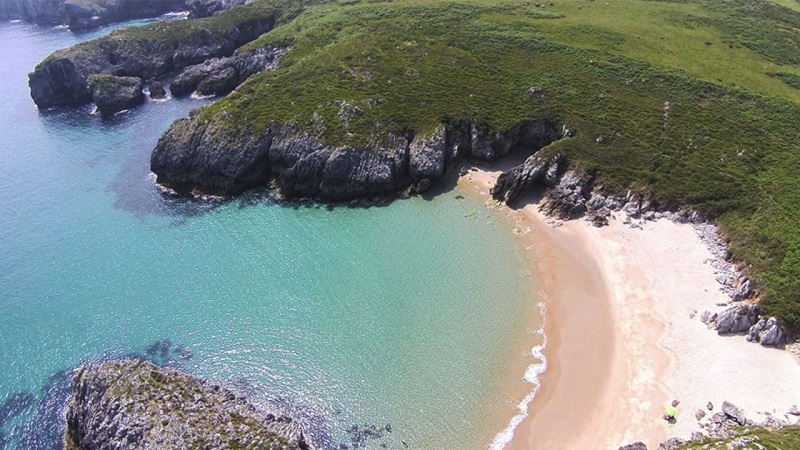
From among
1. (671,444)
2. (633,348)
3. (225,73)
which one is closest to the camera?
(671,444)

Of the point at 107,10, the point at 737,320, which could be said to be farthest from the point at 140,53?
the point at 737,320

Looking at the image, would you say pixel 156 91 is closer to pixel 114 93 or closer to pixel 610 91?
pixel 114 93

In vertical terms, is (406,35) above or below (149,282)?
above

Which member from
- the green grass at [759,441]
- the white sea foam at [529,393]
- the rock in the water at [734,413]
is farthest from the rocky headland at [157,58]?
the green grass at [759,441]

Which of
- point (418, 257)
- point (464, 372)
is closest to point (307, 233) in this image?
point (418, 257)

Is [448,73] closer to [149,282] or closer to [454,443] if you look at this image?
[149,282]

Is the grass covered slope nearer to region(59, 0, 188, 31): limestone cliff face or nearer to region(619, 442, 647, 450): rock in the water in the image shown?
region(619, 442, 647, 450): rock in the water

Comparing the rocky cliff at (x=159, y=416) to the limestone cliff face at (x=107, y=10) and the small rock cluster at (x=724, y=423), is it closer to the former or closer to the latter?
the small rock cluster at (x=724, y=423)
